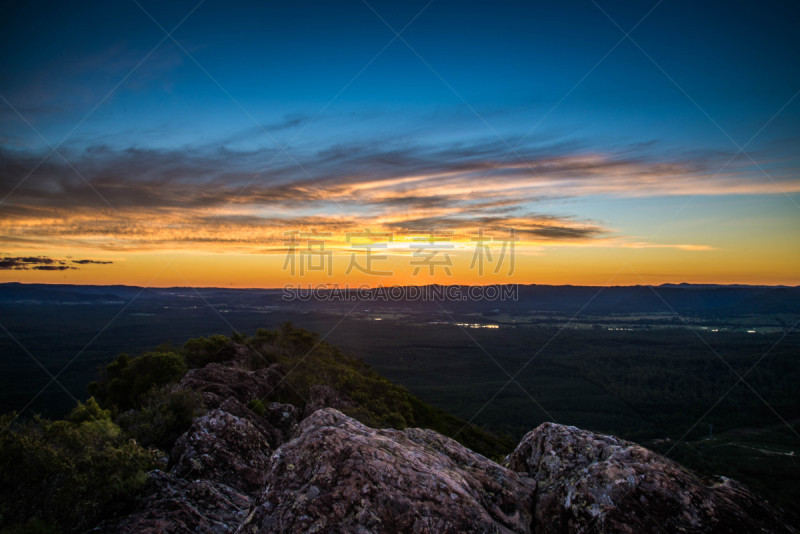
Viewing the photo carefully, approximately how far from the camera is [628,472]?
5801 mm

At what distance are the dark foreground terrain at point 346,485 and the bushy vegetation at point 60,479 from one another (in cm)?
2

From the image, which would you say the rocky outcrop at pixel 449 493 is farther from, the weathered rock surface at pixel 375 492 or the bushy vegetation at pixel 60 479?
the bushy vegetation at pixel 60 479

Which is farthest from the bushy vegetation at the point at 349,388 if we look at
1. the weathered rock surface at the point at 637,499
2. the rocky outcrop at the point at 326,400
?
the weathered rock surface at the point at 637,499

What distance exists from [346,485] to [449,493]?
153 centimetres

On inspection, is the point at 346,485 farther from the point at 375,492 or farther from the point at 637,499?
the point at 637,499

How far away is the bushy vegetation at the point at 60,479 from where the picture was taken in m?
6.53

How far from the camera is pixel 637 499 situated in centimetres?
541

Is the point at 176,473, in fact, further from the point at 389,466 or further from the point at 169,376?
the point at 169,376

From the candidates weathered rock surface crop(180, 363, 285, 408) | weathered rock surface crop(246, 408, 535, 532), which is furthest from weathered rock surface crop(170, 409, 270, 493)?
weathered rock surface crop(180, 363, 285, 408)

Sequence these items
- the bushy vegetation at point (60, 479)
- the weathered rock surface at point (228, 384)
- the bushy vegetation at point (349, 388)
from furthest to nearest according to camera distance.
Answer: the bushy vegetation at point (349, 388), the weathered rock surface at point (228, 384), the bushy vegetation at point (60, 479)

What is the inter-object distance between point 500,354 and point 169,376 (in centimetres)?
15003

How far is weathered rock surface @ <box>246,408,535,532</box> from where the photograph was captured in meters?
5.02

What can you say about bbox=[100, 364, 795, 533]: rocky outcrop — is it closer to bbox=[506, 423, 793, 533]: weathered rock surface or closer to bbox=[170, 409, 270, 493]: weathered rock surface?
bbox=[506, 423, 793, 533]: weathered rock surface

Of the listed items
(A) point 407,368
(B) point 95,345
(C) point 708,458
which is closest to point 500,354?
(A) point 407,368
